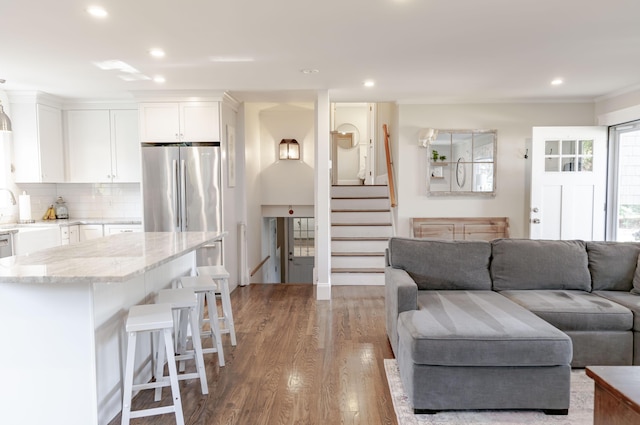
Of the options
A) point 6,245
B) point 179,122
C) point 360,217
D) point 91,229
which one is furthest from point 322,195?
point 6,245

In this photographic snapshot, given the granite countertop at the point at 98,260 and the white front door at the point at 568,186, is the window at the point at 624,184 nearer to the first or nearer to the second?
the white front door at the point at 568,186

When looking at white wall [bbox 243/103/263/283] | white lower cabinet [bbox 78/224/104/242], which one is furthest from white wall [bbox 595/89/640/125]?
white lower cabinet [bbox 78/224/104/242]

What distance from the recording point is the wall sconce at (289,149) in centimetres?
676

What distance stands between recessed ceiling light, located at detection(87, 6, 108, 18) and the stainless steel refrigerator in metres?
2.18

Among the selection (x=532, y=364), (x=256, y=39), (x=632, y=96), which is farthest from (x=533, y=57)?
(x=532, y=364)

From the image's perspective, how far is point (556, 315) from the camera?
9.27 feet

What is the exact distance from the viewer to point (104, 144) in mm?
5301

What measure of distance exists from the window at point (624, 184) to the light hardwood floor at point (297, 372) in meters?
3.26

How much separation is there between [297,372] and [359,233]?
3.33 meters

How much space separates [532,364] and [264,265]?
5654mm

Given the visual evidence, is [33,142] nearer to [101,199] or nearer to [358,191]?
[101,199]

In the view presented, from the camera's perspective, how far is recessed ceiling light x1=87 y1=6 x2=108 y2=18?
251 cm

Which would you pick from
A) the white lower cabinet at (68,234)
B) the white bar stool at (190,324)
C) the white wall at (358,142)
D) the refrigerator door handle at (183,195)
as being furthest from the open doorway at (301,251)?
the white bar stool at (190,324)

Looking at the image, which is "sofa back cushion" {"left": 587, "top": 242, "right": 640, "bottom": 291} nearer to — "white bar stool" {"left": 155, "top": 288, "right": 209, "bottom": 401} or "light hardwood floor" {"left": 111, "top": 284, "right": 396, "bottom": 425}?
"light hardwood floor" {"left": 111, "top": 284, "right": 396, "bottom": 425}
